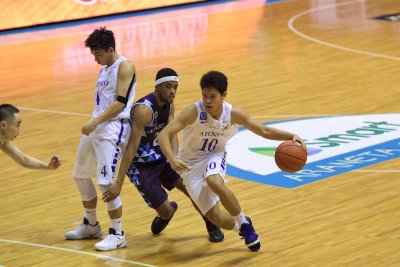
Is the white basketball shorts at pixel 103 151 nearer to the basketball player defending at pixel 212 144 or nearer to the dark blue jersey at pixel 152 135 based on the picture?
the dark blue jersey at pixel 152 135

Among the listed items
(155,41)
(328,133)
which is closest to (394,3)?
(155,41)

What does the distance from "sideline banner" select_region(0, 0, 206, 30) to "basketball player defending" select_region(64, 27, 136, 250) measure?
1290 cm

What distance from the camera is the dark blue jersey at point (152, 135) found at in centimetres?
823

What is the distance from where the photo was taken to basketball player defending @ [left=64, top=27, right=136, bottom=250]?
26.6 ft

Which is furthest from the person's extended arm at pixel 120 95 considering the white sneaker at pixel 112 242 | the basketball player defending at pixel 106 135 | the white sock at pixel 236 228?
the white sock at pixel 236 228

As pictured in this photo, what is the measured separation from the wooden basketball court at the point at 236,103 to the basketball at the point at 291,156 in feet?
2.13

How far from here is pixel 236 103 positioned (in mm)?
13578

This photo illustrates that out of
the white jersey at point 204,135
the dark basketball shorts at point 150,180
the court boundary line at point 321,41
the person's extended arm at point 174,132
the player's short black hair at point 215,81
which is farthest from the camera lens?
the court boundary line at point 321,41

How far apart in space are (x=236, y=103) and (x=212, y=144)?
562 cm

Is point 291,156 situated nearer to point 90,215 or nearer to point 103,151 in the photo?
point 103,151

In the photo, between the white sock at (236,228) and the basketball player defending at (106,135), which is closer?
the white sock at (236,228)

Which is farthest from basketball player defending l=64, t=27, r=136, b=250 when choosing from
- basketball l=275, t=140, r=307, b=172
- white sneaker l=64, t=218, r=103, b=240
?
basketball l=275, t=140, r=307, b=172

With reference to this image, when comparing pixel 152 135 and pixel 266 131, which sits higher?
pixel 266 131

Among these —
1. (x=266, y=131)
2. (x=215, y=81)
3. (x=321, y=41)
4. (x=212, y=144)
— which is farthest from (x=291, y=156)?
(x=321, y=41)
